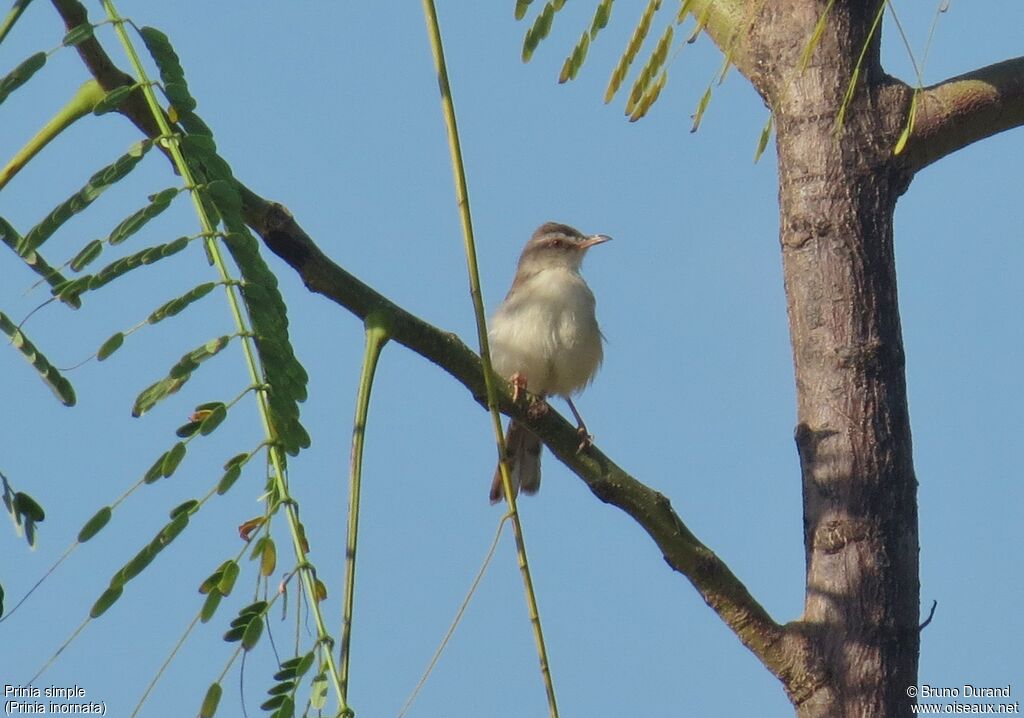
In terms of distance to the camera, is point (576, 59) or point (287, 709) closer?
point (287, 709)

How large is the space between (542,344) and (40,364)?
5538mm

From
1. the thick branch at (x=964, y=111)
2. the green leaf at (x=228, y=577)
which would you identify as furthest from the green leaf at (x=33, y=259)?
the thick branch at (x=964, y=111)

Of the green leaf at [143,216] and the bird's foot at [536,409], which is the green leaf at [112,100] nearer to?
the green leaf at [143,216]

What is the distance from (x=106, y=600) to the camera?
2152 millimetres

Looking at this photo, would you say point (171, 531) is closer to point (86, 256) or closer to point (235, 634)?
point (235, 634)

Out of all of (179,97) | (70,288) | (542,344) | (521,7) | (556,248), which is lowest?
Answer: (70,288)

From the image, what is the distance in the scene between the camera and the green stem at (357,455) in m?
2.12

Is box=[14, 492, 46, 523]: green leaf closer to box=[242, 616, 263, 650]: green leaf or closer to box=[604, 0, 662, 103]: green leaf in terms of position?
box=[242, 616, 263, 650]: green leaf

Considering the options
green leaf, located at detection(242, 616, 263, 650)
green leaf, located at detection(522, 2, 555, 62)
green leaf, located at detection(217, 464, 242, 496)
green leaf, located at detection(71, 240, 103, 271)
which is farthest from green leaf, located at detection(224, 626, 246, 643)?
green leaf, located at detection(522, 2, 555, 62)

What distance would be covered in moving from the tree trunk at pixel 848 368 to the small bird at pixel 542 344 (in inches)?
127

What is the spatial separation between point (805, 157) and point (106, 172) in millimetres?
2554

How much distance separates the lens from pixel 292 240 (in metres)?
3.02

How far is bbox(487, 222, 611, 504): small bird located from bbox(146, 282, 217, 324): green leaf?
204 inches

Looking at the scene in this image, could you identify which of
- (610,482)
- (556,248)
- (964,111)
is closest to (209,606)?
(610,482)
